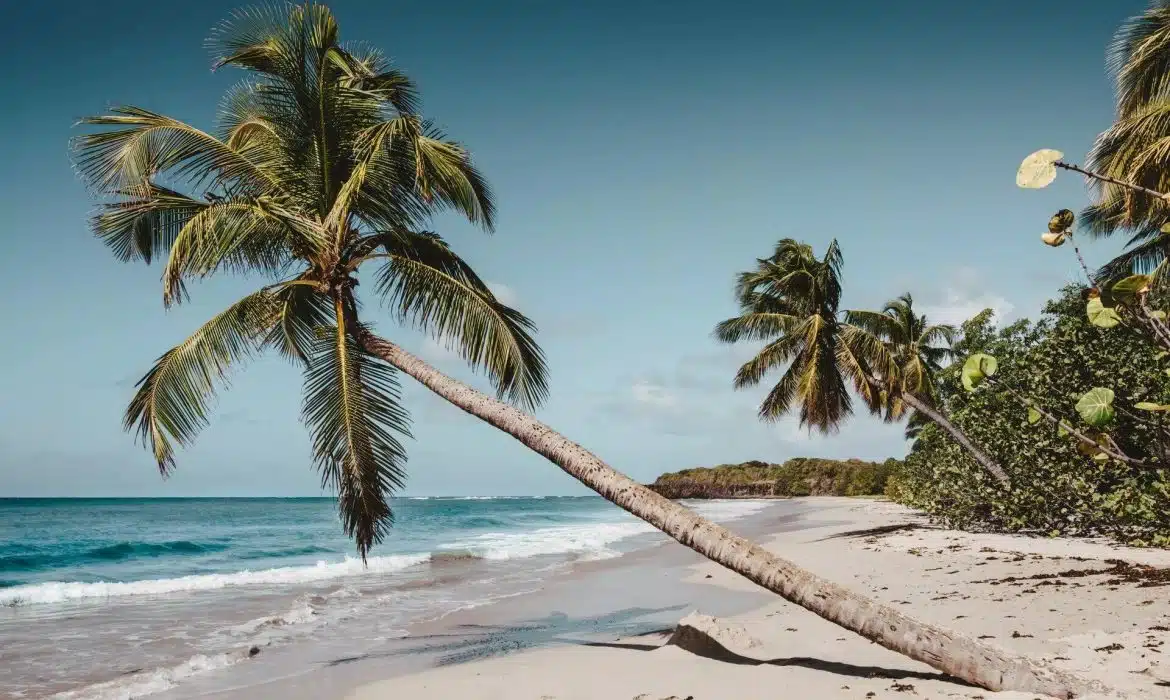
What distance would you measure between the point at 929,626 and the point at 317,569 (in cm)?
1781

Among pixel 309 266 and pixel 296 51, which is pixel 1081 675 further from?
pixel 296 51

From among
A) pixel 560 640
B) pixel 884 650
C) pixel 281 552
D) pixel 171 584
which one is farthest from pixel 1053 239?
pixel 281 552

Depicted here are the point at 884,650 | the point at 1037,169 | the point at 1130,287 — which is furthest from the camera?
the point at 884,650

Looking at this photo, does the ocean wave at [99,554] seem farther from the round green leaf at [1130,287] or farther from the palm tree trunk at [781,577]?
the round green leaf at [1130,287]

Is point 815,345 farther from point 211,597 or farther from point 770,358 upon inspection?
point 211,597

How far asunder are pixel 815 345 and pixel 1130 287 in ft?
57.1

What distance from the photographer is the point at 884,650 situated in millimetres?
6406

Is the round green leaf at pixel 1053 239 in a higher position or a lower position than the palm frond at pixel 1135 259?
lower

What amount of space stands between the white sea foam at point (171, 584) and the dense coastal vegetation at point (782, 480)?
34582 millimetres

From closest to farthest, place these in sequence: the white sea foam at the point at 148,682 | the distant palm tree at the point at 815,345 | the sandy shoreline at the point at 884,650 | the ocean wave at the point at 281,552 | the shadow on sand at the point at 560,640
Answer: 1. the sandy shoreline at the point at 884,650
2. the shadow on sand at the point at 560,640
3. the white sea foam at the point at 148,682
4. the distant palm tree at the point at 815,345
5. the ocean wave at the point at 281,552

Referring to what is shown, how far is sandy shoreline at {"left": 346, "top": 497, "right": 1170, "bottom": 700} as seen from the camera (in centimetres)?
532

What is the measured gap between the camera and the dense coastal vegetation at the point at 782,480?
6275 cm

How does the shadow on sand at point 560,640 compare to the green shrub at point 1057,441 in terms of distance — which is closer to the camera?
the shadow on sand at point 560,640

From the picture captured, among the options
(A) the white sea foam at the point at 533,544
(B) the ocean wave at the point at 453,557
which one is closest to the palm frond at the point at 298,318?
(B) the ocean wave at the point at 453,557
